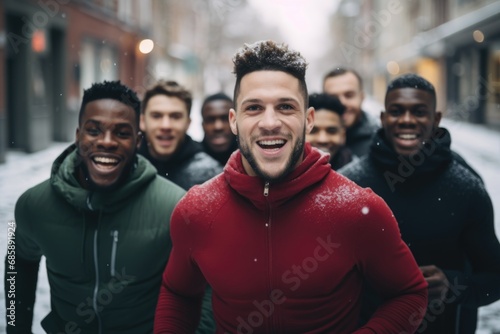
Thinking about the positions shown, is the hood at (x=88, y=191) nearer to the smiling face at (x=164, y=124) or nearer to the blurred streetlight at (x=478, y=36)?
the smiling face at (x=164, y=124)

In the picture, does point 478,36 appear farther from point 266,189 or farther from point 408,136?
point 266,189

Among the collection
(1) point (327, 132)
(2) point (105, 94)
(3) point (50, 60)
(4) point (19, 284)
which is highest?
(3) point (50, 60)

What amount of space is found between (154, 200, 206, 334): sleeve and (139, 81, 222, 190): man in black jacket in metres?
1.85

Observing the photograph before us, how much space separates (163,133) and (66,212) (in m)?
1.71

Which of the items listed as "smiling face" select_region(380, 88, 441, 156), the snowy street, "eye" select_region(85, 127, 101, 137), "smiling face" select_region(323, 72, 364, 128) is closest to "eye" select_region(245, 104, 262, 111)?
"eye" select_region(85, 127, 101, 137)

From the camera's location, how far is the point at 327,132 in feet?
14.8

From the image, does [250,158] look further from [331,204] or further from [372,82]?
[372,82]

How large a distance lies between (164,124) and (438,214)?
238 cm

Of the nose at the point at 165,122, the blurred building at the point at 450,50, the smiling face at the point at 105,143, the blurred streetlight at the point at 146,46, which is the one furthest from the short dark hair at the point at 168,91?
the blurred streetlight at the point at 146,46

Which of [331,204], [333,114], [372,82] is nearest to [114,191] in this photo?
[331,204]

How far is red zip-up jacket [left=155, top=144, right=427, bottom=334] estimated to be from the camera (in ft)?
6.40

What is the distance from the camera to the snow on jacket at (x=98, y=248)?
2.67 metres

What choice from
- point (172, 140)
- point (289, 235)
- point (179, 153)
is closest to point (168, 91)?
point (172, 140)

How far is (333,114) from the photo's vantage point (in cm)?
458
